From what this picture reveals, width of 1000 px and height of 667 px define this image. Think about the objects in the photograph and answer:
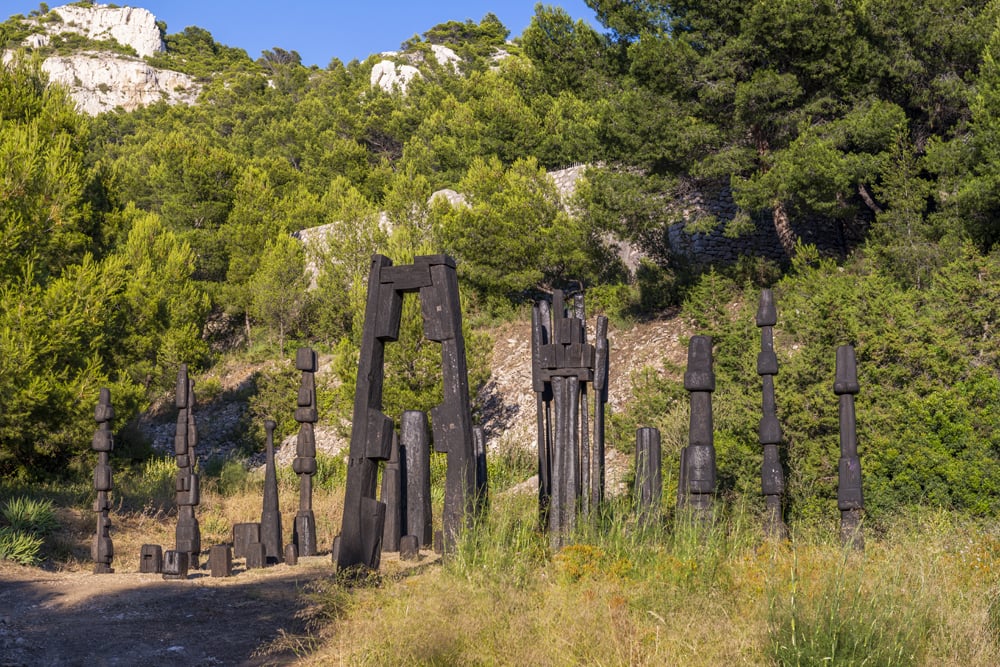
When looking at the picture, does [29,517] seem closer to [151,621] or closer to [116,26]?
[151,621]

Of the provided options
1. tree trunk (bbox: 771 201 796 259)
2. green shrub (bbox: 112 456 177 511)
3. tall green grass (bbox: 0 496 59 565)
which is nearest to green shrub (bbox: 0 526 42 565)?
tall green grass (bbox: 0 496 59 565)

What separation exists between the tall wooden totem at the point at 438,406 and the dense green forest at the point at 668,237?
256 inches

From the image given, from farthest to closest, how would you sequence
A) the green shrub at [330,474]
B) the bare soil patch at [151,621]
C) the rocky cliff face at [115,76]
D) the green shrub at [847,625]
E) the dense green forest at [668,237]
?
1. the rocky cliff face at [115,76]
2. the green shrub at [330,474]
3. the dense green forest at [668,237]
4. the bare soil patch at [151,621]
5. the green shrub at [847,625]

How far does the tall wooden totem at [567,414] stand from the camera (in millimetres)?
8281

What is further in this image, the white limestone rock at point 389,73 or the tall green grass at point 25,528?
the white limestone rock at point 389,73

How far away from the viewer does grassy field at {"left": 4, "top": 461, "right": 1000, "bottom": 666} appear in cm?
486

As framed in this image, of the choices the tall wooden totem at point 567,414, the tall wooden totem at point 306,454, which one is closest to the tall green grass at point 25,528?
the tall wooden totem at point 306,454

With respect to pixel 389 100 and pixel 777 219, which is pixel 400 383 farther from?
pixel 389 100

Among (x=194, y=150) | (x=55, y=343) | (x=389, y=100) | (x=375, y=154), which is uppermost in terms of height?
(x=389, y=100)

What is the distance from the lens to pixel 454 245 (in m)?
25.1

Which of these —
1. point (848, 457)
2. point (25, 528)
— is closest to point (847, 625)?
point (848, 457)

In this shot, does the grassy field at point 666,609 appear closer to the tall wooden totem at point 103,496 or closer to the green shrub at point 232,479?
the tall wooden totem at point 103,496

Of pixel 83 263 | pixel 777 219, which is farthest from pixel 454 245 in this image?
pixel 83 263

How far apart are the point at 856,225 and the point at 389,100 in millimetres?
30500
